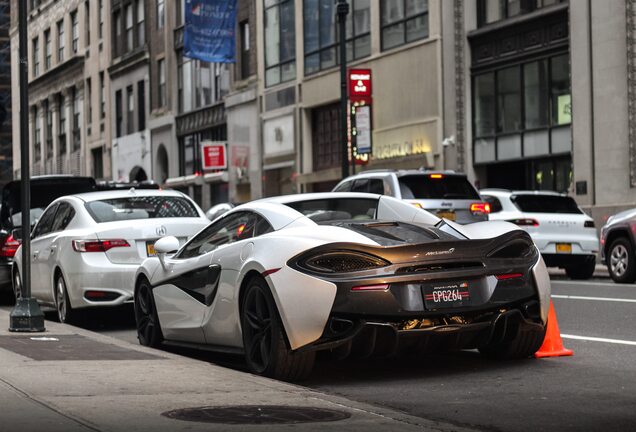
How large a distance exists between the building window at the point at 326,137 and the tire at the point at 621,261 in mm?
18779

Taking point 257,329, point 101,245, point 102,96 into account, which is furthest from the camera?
point 102,96

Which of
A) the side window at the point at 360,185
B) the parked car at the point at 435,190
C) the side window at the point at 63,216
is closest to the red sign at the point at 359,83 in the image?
the side window at the point at 360,185

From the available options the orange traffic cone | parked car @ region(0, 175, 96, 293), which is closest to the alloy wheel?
parked car @ region(0, 175, 96, 293)

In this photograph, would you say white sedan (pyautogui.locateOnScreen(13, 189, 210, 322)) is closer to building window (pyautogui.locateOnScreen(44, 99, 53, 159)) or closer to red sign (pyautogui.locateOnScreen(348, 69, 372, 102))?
red sign (pyautogui.locateOnScreen(348, 69, 372, 102))

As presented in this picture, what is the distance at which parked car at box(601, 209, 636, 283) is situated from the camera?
20016 millimetres

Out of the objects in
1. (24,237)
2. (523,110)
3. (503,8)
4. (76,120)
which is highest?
(503,8)

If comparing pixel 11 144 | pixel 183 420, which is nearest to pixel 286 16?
pixel 183 420

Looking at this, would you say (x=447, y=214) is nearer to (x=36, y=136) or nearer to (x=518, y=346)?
(x=518, y=346)

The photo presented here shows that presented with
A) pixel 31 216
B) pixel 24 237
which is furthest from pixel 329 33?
pixel 24 237

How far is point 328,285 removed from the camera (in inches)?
337

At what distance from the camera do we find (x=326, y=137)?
4028 cm

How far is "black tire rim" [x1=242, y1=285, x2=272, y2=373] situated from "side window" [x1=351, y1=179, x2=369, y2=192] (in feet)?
39.0

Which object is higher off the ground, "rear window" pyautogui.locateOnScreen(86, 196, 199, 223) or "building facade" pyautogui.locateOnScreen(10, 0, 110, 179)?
"building facade" pyautogui.locateOnScreen(10, 0, 110, 179)

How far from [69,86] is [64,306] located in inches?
2163
